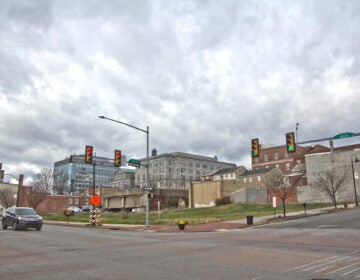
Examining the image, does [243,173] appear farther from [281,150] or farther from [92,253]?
[92,253]

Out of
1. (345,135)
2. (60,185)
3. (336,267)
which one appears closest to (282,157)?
(60,185)

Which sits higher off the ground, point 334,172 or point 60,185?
point 60,185

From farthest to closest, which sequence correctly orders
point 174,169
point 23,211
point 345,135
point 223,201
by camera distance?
point 174,169
point 223,201
point 23,211
point 345,135

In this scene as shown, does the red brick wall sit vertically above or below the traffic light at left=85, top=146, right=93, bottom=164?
below

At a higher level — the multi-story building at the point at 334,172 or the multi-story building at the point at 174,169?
the multi-story building at the point at 174,169

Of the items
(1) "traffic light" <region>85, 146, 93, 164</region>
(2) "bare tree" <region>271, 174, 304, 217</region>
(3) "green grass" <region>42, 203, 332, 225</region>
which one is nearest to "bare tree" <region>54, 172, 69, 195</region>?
(3) "green grass" <region>42, 203, 332, 225</region>

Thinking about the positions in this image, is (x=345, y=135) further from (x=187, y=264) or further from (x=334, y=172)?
(x=334, y=172)

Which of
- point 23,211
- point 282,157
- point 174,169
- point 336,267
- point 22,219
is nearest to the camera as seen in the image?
point 336,267

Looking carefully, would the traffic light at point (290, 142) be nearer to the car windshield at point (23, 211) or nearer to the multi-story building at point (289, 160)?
the car windshield at point (23, 211)

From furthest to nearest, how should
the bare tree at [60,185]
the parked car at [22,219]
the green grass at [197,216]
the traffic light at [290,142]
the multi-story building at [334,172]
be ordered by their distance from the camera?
the bare tree at [60,185], the multi-story building at [334,172], the green grass at [197,216], the parked car at [22,219], the traffic light at [290,142]

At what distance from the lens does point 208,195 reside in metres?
71.8

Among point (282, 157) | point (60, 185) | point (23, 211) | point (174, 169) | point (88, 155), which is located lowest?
point (23, 211)

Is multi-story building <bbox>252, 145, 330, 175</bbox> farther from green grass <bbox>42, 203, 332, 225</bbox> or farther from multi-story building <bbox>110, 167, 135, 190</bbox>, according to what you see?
multi-story building <bbox>110, 167, 135, 190</bbox>

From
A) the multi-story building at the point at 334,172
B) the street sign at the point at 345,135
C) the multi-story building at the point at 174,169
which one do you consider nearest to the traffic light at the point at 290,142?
the street sign at the point at 345,135
